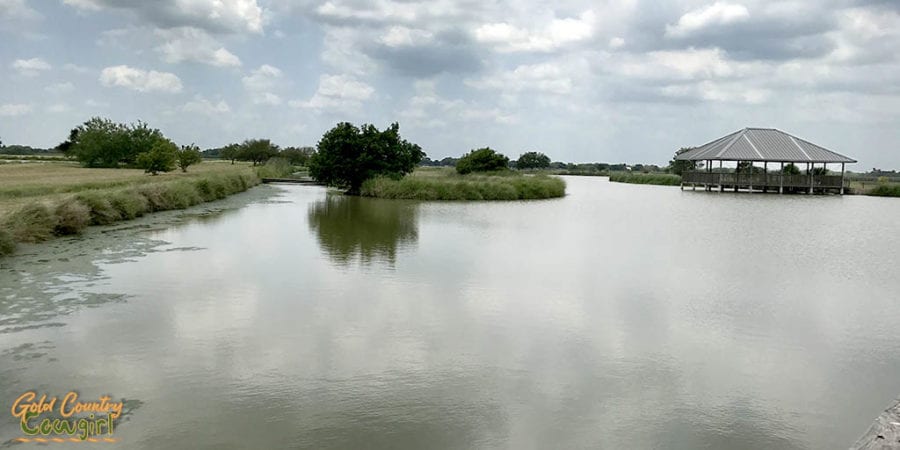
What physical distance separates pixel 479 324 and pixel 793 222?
18.4 m

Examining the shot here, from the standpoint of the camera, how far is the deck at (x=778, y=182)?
4269cm

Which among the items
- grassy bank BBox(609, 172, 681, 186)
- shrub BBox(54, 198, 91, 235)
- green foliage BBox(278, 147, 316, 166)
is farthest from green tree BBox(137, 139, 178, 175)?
grassy bank BBox(609, 172, 681, 186)

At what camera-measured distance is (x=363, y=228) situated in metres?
17.1

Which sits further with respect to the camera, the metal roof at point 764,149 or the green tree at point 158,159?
the metal roof at point 764,149

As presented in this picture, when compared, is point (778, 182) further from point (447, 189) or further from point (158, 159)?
point (158, 159)

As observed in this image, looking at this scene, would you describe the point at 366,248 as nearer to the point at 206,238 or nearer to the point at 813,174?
the point at 206,238

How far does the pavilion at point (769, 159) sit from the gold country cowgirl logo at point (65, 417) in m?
40.9

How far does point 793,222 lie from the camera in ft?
71.7

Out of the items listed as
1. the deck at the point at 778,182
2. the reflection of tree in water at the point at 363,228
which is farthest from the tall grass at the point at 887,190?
the reflection of tree in water at the point at 363,228

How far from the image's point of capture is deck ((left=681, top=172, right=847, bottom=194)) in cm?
4269

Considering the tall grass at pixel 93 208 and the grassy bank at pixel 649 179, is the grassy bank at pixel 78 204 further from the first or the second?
the grassy bank at pixel 649 179

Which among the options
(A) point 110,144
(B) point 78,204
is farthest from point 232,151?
(B) point 78,204

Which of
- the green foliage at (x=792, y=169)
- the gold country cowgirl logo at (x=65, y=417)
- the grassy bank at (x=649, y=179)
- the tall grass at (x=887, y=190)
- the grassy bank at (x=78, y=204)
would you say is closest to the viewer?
the gold country cowgirl logo at (x=65, y=417)

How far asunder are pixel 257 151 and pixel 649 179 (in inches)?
1640
